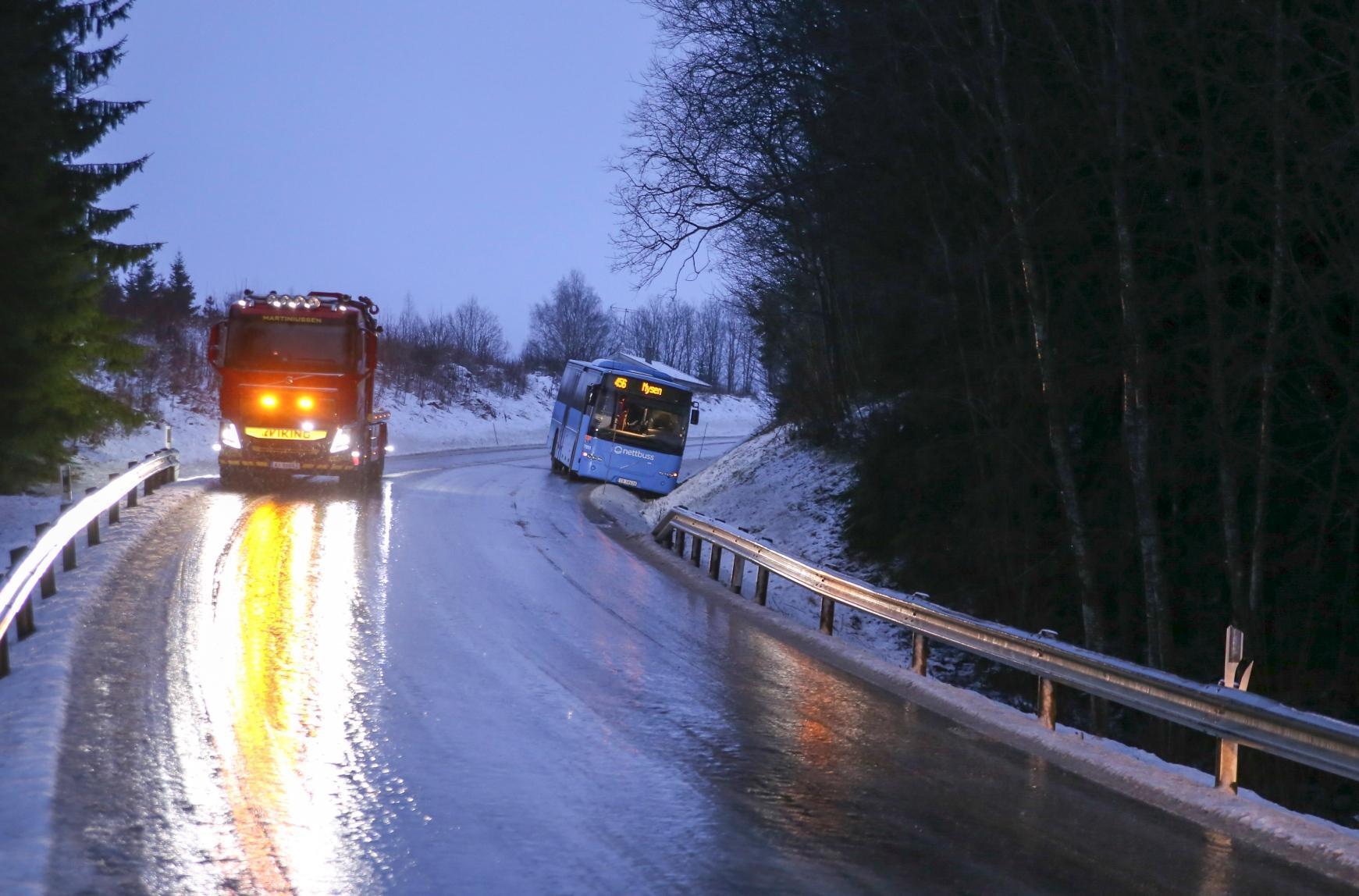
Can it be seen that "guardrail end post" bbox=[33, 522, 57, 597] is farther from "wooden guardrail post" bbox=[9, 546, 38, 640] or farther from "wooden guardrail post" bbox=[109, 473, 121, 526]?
"wooden guardrail post" bbox=[109, 473, 121, 526]

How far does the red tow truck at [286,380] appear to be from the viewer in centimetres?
2155

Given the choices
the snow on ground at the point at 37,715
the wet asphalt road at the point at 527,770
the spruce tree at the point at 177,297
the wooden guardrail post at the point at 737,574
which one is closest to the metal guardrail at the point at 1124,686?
the wet asphalt road at the point at 527,770

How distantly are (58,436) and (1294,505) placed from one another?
19662 mm

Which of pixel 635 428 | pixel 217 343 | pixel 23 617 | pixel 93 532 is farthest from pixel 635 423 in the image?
pixel 23 617

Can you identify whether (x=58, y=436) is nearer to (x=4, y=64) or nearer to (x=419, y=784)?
(x=4, y=64)

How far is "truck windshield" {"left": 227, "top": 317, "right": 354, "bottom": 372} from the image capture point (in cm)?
2153

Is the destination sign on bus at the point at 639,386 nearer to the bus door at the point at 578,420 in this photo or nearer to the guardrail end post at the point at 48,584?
the bus door at the point at 578,420

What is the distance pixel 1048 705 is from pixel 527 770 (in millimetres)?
3839

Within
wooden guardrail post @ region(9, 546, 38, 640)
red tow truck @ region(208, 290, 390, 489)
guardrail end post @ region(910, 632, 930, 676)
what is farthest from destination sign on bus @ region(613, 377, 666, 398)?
wooden guardrail post @ region(9, 546, 38, 640)

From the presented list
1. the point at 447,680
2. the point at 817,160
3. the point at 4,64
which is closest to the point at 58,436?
the point at 4,64

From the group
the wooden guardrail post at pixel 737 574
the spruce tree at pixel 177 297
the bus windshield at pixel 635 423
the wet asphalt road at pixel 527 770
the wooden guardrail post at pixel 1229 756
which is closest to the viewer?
the wet asphalt road at pixel 527 770

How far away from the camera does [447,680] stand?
864 cm

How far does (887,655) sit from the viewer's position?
14.4 m

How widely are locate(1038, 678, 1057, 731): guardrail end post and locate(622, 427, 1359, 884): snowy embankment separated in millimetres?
81
